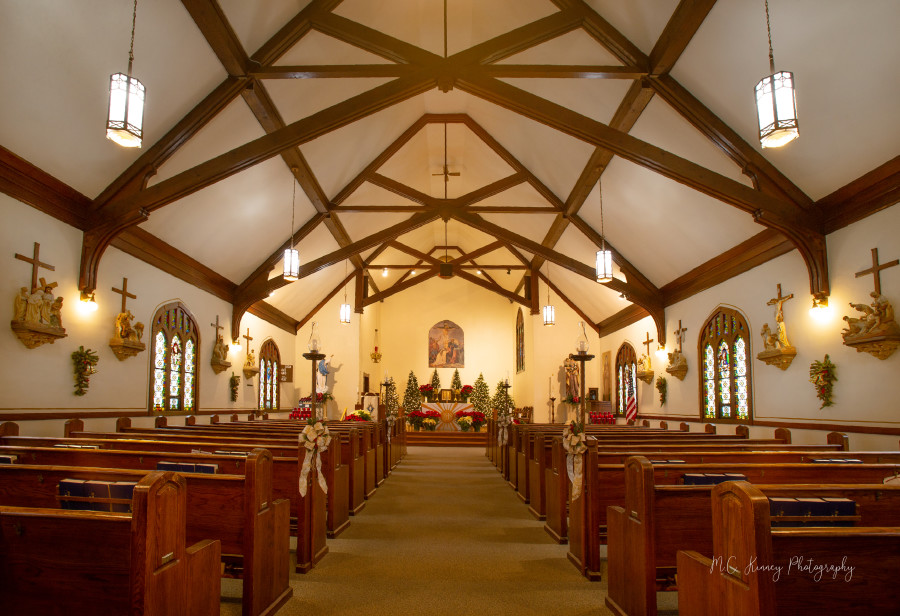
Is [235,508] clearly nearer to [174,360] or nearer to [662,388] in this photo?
[174,360]

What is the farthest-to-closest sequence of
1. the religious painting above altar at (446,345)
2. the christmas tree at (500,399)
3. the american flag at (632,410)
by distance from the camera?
the religious painting above altar at (446,345) → the christmas tree at (500,399) → the american flag at (632,410)

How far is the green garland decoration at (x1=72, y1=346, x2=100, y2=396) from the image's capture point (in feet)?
22.8

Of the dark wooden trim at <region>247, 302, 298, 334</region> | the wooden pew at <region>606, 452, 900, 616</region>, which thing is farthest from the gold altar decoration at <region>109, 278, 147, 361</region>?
the wooden pew at <region>606, 452, 900, 616</region>

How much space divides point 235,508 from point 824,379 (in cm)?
611

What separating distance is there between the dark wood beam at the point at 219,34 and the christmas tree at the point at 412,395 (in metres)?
14.2

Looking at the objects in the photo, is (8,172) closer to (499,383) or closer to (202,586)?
(202,586)

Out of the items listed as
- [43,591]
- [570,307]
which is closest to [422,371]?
[570,307]

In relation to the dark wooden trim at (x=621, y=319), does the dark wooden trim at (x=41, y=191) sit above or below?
above

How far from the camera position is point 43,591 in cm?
230

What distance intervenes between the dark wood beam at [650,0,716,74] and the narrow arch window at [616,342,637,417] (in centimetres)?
815

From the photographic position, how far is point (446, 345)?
2097cm

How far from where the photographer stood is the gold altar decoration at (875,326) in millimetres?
5582

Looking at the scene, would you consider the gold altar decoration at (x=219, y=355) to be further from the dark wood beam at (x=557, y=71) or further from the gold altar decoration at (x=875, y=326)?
the gold altar decoration at (x=875, y=326)

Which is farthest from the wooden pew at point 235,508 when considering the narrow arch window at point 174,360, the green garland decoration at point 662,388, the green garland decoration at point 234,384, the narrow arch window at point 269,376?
the narrow arch window at point 269,376
